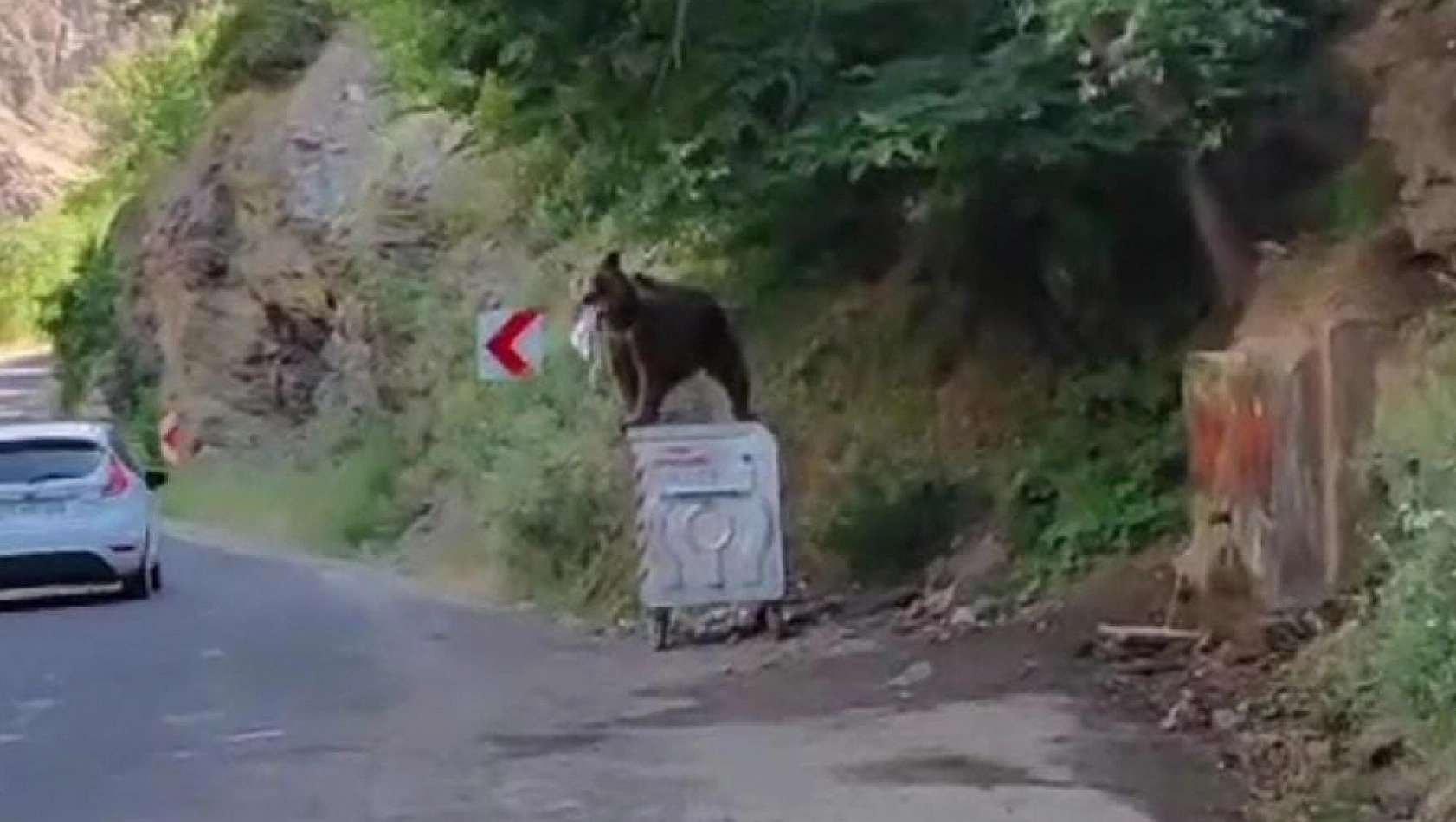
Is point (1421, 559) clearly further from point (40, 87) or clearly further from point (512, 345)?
point (40, 87)

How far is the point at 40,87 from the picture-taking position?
92.1 m

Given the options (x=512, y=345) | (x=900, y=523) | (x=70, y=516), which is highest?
(x=512, y=345)

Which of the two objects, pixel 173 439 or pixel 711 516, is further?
pixel 173 439

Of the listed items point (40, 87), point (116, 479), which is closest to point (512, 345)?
point (116, 479)

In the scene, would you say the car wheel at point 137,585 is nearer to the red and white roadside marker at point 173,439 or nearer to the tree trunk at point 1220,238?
the tree trunk at point 1220,238

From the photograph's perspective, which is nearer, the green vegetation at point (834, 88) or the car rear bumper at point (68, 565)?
the green vegetation at point (834, 88)

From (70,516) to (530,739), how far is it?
38.2ft

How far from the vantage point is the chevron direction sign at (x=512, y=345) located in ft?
85.9

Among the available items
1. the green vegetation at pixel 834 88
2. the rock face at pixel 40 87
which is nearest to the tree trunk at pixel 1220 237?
the green vegetation at pixel 834 88

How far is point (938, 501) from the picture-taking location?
799 inches

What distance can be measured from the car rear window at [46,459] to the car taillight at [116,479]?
14 cm

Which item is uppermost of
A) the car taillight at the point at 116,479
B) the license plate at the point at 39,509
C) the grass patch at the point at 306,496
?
the car taillight at the point at 116,479

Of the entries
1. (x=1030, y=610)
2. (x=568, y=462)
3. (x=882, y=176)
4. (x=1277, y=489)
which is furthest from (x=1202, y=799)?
(x=568, y=462)

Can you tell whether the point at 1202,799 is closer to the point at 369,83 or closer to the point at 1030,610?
the point at 1030,610
